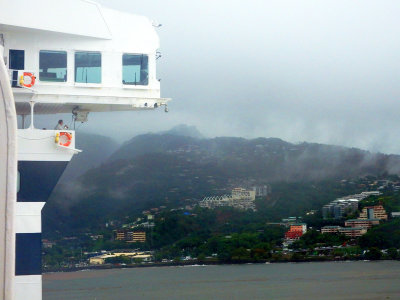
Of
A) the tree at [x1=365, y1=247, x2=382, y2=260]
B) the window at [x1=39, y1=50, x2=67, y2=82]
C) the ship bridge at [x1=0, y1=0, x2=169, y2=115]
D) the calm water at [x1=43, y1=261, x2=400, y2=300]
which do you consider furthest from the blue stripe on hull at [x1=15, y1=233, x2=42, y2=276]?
the tree at [x1=365, y1=247, x2=382, y2=260]

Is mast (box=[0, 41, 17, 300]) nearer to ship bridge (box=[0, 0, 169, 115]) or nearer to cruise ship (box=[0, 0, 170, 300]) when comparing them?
cruise ship (box=[0, 0, 170, 300])

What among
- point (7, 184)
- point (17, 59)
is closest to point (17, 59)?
point (17, 59)

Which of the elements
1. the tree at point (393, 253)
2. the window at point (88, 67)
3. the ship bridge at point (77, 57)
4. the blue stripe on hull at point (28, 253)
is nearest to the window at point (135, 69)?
the ship bridge at point (77, 57)

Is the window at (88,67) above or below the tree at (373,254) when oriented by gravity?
above

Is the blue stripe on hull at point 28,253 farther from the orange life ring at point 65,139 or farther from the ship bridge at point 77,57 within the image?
the ship bridge at point 77,57

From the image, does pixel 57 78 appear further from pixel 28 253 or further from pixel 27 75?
pixel 28 253

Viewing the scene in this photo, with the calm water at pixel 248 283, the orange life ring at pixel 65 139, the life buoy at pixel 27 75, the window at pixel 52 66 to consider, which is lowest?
the calm water at pixel 248 283

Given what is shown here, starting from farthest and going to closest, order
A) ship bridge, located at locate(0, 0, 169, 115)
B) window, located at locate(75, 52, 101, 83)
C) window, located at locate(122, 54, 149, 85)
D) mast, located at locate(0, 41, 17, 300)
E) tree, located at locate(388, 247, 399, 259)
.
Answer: tree, located at locate(388, 247, 399, 259), window, located at locate(122, 54, 149, 85), window, located at locate(75, 52, 101, 83), ship bridge, located at locate(0, 0, 169, 115), mast, located at locate(0, 41, 17, 300)

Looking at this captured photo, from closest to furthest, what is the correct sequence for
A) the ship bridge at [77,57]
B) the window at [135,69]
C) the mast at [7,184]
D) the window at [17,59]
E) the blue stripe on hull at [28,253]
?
the mast at [7,184], the blue stripe on hull at [28,253], the ship bridge at [77,57], the window at [17,59], the window at [135,69]

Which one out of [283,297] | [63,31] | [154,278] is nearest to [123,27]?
[63,31]
